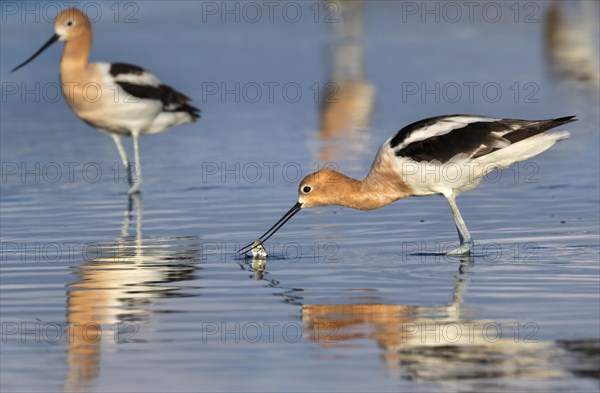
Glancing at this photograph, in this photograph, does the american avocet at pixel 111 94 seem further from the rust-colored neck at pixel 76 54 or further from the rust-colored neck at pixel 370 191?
the rust-colored neck at pixel 370 191

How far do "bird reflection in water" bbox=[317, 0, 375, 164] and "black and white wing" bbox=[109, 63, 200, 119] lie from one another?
5.47ft

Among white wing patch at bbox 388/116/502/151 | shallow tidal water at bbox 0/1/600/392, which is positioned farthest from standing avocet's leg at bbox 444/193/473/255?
white wing patch at bbox 388/116/502/151

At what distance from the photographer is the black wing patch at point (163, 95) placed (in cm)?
1508

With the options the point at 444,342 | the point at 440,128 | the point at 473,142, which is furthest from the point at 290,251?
the point at 444,342

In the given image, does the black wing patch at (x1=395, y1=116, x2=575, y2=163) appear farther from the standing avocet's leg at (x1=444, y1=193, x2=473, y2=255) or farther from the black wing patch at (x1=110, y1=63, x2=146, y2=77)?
the black wing patch at (x1=110, y1=63, x2=146, y2=77)

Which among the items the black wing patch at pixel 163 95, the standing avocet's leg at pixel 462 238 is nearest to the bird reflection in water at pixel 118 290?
the standing avocet's leg at pixel 462 238

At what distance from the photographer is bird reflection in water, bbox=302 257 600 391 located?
682 cm

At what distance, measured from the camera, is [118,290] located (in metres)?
9.04

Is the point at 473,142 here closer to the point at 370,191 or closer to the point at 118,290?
the point at 370,191

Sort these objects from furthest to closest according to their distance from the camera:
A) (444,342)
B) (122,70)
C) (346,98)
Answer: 1. (346,98)
2. (122,70)
3. (444,342)

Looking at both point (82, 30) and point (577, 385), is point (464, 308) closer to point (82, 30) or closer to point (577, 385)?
point (577, 385)

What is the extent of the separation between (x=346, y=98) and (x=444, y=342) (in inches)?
516

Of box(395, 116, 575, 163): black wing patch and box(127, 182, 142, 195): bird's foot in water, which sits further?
box(127, 182, 142, 195): bird's foot in water

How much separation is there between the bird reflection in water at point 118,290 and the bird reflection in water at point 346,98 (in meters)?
4.79
